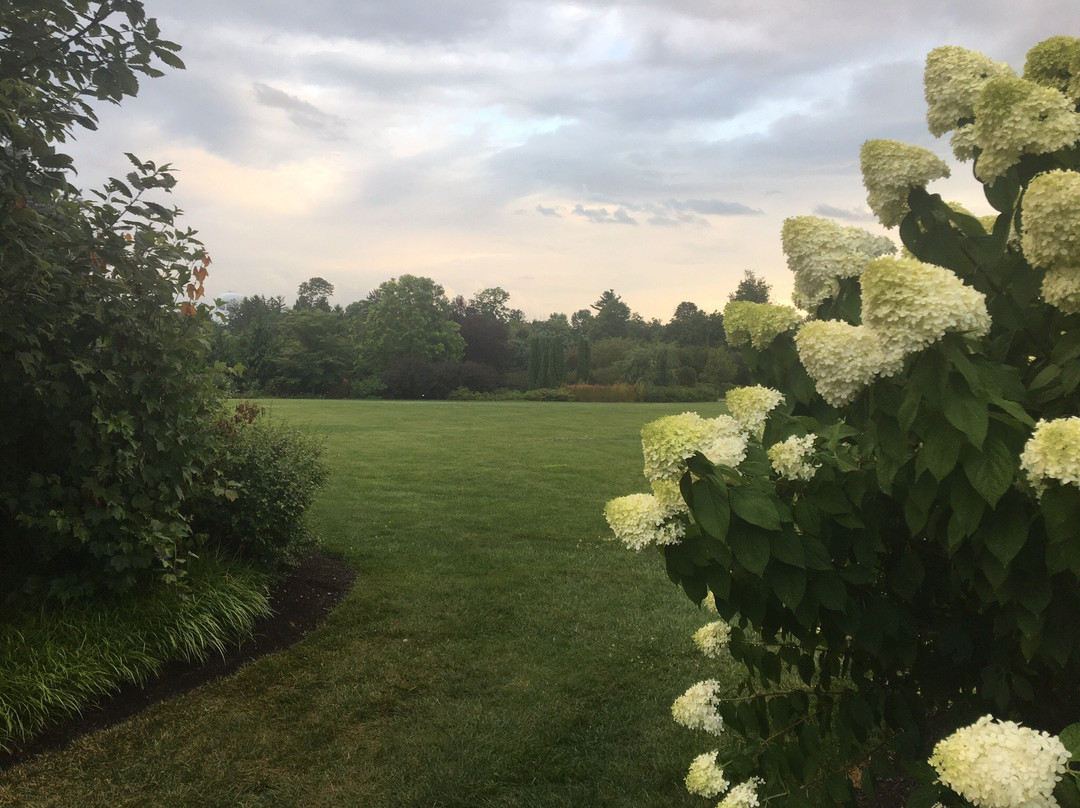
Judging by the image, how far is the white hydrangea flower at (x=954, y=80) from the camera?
5.89 ft

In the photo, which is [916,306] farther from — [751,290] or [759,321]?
[751,290]

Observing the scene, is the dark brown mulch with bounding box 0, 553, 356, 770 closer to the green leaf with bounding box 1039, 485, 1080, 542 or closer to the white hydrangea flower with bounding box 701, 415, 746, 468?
the white hydrangea flower with bounding box 701, 415, 746, 468

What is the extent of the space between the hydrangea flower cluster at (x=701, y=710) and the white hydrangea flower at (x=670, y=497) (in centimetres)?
107

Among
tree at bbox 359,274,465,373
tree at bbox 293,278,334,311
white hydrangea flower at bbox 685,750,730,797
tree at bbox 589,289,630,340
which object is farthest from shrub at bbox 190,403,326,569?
tree at bbox 293,278,334,311

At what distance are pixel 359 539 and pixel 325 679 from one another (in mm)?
3195

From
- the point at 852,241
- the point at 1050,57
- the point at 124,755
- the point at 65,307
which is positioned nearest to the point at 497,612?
the point at 124,755

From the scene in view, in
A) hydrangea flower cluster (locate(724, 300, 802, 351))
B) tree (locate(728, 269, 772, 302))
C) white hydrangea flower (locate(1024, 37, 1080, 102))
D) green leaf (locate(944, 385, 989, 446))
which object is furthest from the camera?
tree (locate(728, 269, 772, 302))

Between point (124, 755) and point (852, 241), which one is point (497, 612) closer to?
point (124, 755)

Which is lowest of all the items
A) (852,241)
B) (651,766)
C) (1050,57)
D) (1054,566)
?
(651,766)

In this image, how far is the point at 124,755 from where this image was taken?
11.5 ft

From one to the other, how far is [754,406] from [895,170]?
2.13 ft

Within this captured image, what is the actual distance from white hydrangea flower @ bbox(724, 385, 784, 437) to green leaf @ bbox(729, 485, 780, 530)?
36cm

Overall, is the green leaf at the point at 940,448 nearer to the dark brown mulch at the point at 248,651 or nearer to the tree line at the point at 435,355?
the dark brown mulch at the point at 248,651

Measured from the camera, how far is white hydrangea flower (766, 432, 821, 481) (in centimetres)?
158
